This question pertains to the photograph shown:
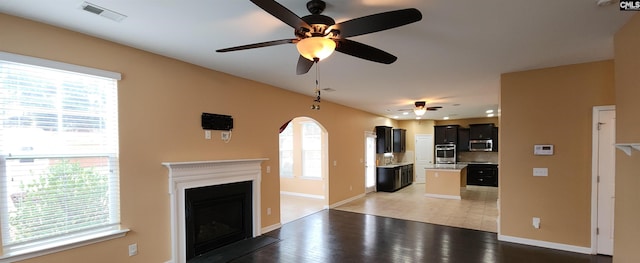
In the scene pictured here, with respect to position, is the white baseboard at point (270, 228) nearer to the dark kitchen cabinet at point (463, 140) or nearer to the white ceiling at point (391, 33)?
the white ceiling at point (391, 33)

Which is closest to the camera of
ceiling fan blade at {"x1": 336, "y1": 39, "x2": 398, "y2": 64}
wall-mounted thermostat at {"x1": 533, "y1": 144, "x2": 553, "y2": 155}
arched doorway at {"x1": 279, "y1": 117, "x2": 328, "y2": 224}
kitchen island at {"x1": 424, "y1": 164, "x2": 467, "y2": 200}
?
ceiling fan blade at {"x1": 336, "y1": 39, "x2": 398, "y2": 64}

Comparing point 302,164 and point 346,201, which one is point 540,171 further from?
point 302,164

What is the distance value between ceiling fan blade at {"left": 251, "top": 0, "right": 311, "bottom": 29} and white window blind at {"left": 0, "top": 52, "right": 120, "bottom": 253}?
7.52ft

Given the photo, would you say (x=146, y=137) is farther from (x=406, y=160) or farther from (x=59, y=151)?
(x=406, y=160)

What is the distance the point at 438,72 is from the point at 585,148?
7.11 feet

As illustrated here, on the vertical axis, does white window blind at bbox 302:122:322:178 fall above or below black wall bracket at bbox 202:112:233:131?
below

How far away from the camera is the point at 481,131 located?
10.2m

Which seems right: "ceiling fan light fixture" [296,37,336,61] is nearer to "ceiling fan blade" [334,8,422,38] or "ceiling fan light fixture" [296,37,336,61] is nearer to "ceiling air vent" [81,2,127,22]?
"ceiling fan blade" [334,8,422,38]

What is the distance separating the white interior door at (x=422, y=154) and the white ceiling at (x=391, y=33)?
701 centimetres

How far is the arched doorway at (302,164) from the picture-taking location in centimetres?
802

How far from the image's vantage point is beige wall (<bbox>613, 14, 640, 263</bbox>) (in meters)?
2.37

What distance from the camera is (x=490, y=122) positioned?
1032 centimetres

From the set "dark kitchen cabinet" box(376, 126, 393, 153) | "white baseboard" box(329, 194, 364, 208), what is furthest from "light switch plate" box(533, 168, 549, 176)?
"dark kitchen cabinet" box(376, 126, 393, 153)

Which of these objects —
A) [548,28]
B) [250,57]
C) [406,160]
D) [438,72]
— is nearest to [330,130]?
[438,72]
